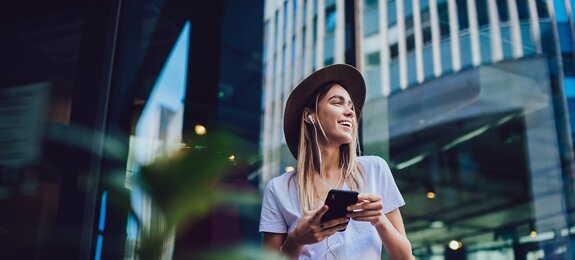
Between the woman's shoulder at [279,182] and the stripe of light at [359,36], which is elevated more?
the stripe of light at [359,36]

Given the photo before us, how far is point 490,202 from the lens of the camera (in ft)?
33.2

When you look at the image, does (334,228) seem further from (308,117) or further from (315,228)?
(308,117)

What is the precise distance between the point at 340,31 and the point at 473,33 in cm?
271

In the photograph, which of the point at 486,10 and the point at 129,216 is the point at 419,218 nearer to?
the point at 486,10

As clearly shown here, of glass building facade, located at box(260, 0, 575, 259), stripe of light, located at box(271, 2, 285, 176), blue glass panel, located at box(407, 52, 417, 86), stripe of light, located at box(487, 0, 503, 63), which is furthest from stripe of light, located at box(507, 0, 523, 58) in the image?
stripe of light, located at box(271, 2, 285, 176)

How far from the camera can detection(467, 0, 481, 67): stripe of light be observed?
5145 millimetres

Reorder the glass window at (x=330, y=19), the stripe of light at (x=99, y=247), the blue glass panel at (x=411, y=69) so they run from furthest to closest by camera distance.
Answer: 1. the blue glass panel at (x=411, y=69)
2. the glass window at (x=330, y=19)
3. the stripe of light at (x=99, y=247)

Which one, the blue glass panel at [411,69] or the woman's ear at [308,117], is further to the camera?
the blue glass panel at [411,69]

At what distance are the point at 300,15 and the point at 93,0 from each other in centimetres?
172

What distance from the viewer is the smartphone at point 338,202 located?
1.10 m

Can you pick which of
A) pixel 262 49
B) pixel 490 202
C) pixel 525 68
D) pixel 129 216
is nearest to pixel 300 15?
pixel 262 49

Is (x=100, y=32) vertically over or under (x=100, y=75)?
over

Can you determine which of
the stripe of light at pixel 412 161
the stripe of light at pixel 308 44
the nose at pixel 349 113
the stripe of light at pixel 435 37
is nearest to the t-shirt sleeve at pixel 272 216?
the nose at pixel 349 113

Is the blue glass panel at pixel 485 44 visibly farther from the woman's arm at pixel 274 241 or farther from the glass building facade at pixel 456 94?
the woman's arm at pixel 274 241
